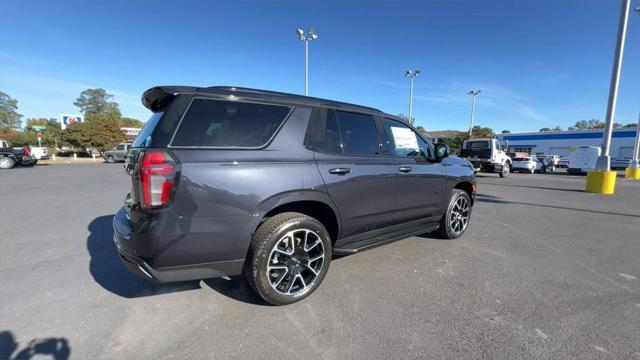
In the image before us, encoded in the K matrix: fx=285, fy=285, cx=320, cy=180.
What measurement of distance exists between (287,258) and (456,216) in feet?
10.1

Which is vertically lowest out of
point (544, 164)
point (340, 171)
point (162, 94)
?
point (544, 164)

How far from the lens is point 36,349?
200 cm

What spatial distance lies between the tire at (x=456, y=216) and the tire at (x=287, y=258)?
2339mm

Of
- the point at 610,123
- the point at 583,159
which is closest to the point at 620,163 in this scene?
the point at 583,159

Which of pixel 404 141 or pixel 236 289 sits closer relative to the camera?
pixel 236 289

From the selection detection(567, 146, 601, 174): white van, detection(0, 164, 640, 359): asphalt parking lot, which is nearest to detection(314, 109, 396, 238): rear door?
detection(0, 164, 640, 359): asphalt parking lot

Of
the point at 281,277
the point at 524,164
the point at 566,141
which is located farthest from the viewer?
the point at 566,141

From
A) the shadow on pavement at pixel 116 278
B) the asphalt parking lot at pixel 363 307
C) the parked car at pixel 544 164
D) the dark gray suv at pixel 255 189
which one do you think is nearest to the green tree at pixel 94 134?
the asphalt parking lot at pixel 363 307

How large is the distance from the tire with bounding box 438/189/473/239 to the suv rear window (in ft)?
9.86

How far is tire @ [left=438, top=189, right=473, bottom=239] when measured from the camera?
14.0 feet

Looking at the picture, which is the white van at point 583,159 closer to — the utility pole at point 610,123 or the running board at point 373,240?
the utility pole at point 610,123

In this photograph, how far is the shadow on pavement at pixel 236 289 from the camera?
268 centimetres

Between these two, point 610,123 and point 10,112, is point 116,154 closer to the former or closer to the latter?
point 610,123

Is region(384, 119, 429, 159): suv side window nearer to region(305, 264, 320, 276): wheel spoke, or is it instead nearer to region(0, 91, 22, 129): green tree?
region(305, 264, 320, 276): wheel spoke
